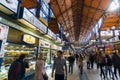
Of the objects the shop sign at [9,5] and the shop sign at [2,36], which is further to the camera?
the shop sign at [2,36]

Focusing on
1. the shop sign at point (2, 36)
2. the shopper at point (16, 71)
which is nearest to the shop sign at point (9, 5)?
the shop sign at point (2, 36)

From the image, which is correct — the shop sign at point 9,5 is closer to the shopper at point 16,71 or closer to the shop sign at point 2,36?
the shop sign at point 2,36

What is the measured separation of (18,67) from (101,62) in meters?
5.65

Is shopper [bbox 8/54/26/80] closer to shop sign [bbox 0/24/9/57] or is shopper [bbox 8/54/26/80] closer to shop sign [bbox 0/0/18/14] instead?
shop sign [bbox 0/24/9/57]

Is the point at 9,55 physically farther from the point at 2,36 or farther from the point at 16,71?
the point at 16,71

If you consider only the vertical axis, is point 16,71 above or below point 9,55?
below

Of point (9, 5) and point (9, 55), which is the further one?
point (9, 55)

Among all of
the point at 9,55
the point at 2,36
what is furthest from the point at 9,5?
the point at 9,55

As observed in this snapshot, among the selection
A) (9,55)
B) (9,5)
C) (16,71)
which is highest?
(9,5)

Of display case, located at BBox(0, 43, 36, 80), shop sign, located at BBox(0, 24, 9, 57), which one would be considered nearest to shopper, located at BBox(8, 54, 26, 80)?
shop sign, located at BBox(0, 24, 9, 57)

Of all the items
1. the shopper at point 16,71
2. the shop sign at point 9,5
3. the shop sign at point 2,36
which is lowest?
the shopper at point 16,71

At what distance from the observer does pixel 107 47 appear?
1720cm

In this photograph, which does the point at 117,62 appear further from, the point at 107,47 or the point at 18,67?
the point at 107,47

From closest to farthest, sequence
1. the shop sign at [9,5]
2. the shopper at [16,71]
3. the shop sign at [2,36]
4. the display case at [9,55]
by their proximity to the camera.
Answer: the shopper at [16,71]
the shop sign at [9,5]
the shop sign at [2,36]
the display case at [9,55]
